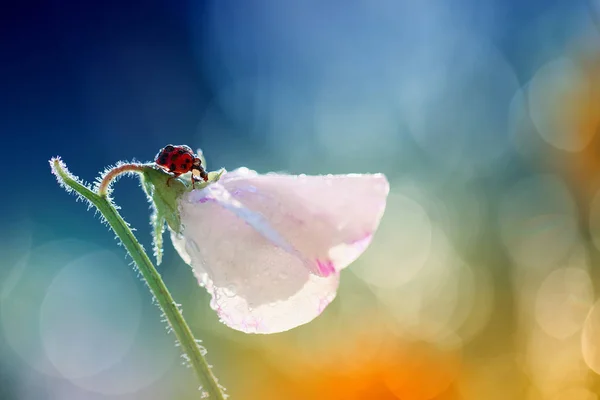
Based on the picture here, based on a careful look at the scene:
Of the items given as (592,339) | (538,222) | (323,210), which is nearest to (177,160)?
(323,210)

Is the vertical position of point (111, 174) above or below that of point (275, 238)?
above

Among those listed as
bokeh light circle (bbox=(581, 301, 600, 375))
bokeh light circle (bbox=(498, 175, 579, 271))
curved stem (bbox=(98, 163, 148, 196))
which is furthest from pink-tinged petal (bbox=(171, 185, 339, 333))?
bokeh light circle (bbox=(498, 175, 579, 271))

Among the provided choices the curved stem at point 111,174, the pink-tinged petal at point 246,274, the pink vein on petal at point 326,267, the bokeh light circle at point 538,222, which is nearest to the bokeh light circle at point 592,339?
the bokeh light circle at point 538,222

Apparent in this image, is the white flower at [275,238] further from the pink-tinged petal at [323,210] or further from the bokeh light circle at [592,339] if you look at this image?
the bokeh light circle at [592,339]

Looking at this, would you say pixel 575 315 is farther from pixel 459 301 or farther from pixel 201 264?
pixel 201 264

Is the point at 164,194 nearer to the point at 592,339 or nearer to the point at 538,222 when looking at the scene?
the point at 592,339

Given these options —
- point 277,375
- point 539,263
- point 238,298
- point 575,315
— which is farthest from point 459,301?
point 238,298

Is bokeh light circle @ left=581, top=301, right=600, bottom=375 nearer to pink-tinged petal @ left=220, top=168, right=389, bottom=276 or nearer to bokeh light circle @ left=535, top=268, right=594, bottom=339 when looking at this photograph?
bokeh light circle @ left=535, top=268, right=594, bottom=339
